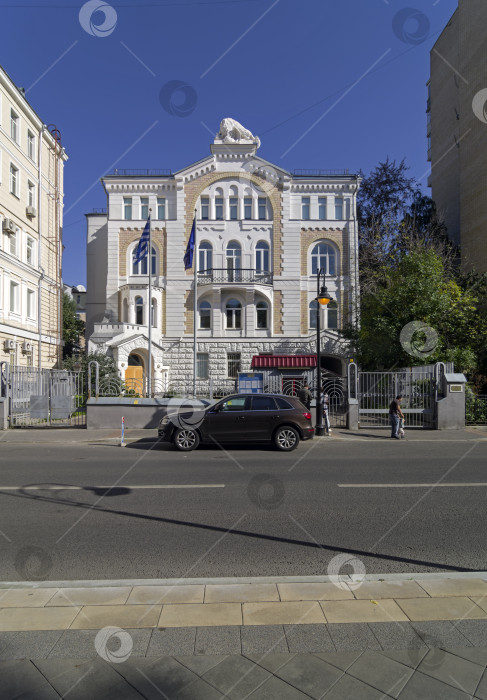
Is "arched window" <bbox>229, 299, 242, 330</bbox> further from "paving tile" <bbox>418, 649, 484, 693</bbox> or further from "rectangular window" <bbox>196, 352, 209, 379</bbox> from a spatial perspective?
"paving tile" <bbox>418, 649, 484, 693</bbox>

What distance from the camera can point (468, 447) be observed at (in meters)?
13.8

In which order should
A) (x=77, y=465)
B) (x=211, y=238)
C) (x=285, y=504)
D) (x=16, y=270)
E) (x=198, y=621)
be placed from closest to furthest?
1. (x=198, y=621)
2. (x=285, y=504)
3. (x=77, y=465)
4. (x=16, y=270)
5. (x=211, y=238)

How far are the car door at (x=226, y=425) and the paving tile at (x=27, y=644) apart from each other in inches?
368

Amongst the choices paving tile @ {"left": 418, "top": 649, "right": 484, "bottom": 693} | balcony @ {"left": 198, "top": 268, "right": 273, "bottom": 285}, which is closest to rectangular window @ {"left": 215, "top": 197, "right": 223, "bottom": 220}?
balcony @ {"left": 198, "top": 268, "right": 273, "bottom": 285}

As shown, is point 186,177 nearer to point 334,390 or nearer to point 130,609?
point 334,390

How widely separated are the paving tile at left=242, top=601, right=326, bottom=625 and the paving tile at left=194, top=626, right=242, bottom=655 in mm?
181

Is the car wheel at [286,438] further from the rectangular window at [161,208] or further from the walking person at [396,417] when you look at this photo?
the rectangular window at [161,208]

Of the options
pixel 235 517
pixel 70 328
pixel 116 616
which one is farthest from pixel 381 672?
pixel 70 328

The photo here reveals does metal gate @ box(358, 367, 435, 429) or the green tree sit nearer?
metal gate @ box(358, 367, 435, 429)

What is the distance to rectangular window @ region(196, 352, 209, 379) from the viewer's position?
112 ft

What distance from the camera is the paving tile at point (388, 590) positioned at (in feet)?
13.1

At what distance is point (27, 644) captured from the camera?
3.28 metres

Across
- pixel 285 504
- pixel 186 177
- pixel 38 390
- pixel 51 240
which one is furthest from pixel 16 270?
pixel 285 504

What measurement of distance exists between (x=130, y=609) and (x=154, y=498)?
3785 millimetres
